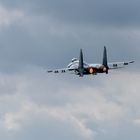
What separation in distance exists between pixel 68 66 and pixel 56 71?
18.1 meters

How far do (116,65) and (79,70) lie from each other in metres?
15.3

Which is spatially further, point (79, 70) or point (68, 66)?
point (68, 66)

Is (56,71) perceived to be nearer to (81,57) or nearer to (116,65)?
(81,57)

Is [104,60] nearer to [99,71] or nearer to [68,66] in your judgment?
[99,71]

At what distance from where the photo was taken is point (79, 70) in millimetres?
153500

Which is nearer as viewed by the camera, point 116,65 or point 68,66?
point 116,65

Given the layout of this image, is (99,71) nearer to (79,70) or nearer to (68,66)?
Result: (79,70)

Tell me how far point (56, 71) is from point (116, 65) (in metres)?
24.2

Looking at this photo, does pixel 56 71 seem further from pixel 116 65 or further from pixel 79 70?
pixel 116 65

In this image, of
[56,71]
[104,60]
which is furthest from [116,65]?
[56,71]

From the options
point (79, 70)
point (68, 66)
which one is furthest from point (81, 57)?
point (68, 66)

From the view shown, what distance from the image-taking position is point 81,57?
147750mm

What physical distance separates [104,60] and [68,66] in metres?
24.3

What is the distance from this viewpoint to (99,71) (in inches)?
6024
